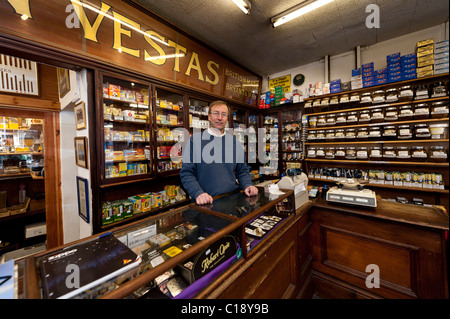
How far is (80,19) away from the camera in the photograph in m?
2.17

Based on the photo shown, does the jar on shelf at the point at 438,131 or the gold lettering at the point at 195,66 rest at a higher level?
the gold lettering at the point at 195,66

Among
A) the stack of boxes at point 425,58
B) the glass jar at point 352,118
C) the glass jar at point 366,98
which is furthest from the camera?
the glass jar at point 352,118

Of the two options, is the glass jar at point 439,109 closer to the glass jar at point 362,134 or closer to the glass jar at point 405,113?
the glass jar at point 405,113

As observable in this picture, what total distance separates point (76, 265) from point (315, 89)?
4.74 m

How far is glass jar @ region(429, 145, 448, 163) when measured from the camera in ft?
9.76

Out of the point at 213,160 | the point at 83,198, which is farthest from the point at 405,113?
the point at 83,198

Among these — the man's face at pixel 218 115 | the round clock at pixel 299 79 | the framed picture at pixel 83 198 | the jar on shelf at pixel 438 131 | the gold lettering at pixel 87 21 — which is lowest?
the framed picture at pixel 83 198

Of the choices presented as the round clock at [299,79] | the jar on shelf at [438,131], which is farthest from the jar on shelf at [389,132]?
the round clock at [299,79]

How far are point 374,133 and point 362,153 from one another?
412mm

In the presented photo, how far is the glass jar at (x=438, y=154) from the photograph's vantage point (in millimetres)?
2974

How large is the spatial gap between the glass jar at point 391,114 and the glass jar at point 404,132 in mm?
184

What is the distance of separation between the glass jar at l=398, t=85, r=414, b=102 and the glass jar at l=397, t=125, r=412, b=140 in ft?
1.53

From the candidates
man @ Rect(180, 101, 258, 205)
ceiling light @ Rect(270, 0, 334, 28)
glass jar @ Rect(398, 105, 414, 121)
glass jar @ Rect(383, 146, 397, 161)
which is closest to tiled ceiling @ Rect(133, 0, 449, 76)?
ceiling light @ Rect(270, 0, 334, 28)
